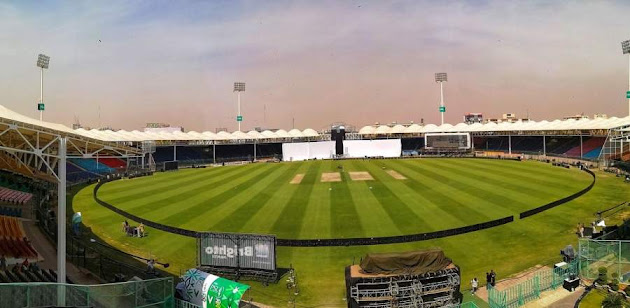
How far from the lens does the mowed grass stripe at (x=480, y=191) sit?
3756 cm

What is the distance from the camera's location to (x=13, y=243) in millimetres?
23656

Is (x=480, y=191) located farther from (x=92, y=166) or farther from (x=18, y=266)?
(x=92, y=166)

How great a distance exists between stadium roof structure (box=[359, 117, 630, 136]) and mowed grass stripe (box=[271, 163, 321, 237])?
42212mm

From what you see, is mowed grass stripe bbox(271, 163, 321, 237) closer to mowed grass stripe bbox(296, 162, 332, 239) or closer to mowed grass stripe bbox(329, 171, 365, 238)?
mowed grass stripe bbox(296, 162, 332, 239)

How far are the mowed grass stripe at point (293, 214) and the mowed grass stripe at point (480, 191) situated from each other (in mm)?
16346

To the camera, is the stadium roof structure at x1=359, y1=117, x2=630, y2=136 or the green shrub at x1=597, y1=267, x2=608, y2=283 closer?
the green shrub at x1=597, y1=267, x2=608, y2=283

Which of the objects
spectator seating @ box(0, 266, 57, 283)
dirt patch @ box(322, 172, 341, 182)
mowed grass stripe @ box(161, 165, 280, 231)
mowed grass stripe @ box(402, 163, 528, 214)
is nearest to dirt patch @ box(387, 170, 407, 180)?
mowed grass stripe @ box(402, 163, 528, 214)

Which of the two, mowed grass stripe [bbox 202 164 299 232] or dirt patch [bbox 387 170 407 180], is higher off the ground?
dirt patch [bbox 387 170 407 180]

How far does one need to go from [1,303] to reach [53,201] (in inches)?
1528

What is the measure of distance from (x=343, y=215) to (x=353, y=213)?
1.05m

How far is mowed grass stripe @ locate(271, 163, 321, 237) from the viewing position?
31625 mm

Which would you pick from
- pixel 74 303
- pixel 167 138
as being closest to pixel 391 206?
pixel 74 303

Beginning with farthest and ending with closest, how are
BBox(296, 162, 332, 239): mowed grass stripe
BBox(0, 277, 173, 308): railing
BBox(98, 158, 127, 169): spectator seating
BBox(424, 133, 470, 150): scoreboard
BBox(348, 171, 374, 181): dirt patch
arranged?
Answer: 1. BBox(424, 133, 470, 150): scoreboard
2. BBox(98, 158, 127, 169): spectator seating
3. BBox(348, 171, 374, 181): dirt patch
4. BBox(296, 162, 332, 239): mowed grass stripe
5. BBox(0, 277, 173, 308): railing

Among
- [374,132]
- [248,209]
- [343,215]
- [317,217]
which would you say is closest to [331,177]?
[248,209]
